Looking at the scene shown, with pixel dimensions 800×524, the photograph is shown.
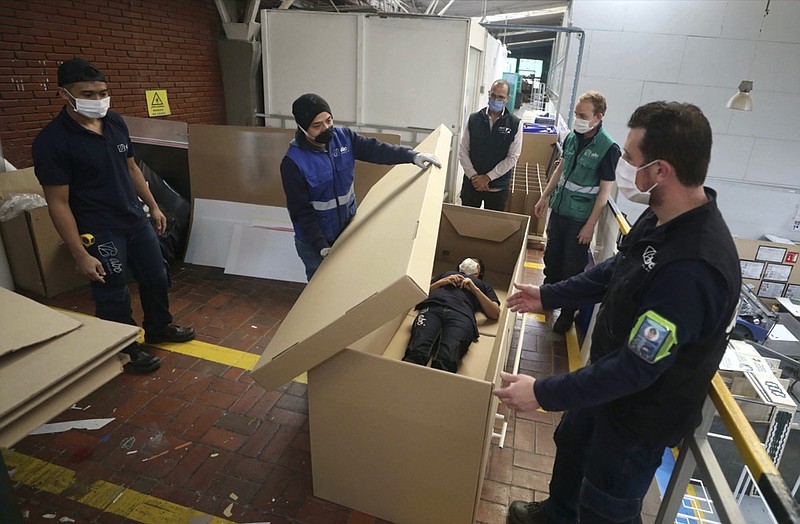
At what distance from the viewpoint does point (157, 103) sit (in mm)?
5324

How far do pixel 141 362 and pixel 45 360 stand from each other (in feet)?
5.79

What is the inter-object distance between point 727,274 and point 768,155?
8509 mm

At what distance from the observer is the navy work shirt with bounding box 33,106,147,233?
2400 millimetres

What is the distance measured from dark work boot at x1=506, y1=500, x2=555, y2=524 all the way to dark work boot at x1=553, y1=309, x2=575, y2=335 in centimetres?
180

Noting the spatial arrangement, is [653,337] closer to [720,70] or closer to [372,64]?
[372,64]

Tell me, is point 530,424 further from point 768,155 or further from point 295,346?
point 768,155

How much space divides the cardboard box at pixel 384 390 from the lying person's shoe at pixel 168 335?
66.6 inches

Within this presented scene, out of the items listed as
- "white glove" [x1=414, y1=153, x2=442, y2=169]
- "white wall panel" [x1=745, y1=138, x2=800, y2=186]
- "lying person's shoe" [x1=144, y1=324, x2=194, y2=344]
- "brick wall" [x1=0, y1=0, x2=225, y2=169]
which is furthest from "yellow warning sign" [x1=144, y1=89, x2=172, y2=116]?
"white wall panel" [x1=745, y1=138, x2=800, y2=186]

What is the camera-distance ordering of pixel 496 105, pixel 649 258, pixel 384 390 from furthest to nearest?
pixel 496 105
pixel 384 390
pixel 649 258

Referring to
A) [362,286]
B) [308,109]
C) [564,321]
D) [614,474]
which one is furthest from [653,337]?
[564,321]

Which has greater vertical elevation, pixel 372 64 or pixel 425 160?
pixel 372 64

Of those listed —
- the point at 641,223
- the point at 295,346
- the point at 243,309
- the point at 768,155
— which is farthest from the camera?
the point at 768,155

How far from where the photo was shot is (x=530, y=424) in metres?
2.79


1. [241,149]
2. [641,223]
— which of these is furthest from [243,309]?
[641,223]
